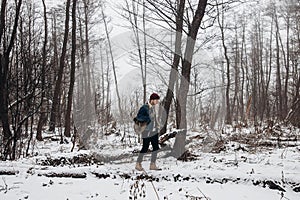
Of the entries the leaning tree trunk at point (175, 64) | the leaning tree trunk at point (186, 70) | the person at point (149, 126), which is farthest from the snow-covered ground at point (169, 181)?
the leaning tree trunk at point (175, 64)

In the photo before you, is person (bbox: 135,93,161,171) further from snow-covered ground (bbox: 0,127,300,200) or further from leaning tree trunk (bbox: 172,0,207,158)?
leaning tree trunk (bbox: 172,0,207,158)

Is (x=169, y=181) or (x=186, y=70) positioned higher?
(x=186, y=70)

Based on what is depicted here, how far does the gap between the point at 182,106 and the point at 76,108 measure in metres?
8.02

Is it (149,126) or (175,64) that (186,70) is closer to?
(149,126)

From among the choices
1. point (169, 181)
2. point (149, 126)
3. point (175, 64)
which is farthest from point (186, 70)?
point (169, 181)

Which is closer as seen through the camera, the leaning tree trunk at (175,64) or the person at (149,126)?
the person at (149,126)

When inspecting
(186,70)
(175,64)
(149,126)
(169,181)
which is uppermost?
(175,64)

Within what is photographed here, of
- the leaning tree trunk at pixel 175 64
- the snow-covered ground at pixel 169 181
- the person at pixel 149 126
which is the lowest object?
the snow-covered ground at pixel 169 181

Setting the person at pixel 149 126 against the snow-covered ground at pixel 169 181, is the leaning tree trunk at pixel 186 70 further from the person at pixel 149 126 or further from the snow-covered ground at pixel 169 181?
the person at pixel 149 126

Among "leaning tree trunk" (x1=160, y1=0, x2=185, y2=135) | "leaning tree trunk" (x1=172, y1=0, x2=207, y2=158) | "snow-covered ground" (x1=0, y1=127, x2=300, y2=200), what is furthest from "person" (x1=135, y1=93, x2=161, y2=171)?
"leaning tree trunk" (x1=160, y1=0, x2=185, y2=135)

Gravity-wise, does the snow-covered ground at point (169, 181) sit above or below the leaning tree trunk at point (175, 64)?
below

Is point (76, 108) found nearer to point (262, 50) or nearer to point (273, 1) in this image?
point (273, 1)

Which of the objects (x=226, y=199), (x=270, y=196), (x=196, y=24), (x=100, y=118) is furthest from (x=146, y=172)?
(x=100, y=118)

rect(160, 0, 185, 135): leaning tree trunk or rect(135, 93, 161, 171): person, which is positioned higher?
rect(160, 0, 185, 135): leaning tree trunk
